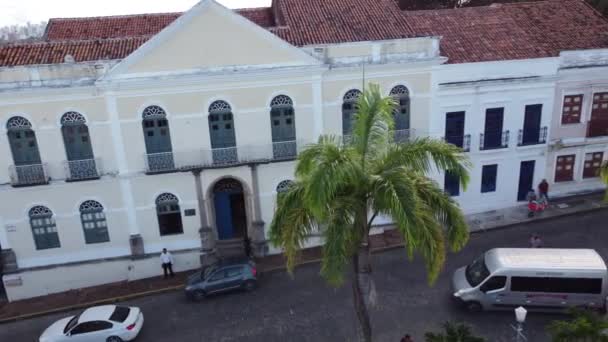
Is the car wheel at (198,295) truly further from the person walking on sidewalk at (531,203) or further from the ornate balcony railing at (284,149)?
the person walking on sidewalk at (531,203)

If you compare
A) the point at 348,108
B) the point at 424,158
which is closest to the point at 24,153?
the point at 348,108

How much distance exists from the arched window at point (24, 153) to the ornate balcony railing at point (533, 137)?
20.3 metres

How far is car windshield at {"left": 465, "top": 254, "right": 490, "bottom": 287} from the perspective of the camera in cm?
1545

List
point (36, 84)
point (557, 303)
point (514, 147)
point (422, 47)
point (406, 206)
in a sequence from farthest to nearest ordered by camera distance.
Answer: point (514, 147) → point (422, 47) → point (36, 84) → point (557, 303) → point (406, 206)

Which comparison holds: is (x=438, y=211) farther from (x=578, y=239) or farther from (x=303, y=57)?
(x=578, y=239)

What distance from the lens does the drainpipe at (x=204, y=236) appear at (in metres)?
19.6

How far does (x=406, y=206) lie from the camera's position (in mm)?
9336

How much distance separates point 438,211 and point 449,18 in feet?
52.8

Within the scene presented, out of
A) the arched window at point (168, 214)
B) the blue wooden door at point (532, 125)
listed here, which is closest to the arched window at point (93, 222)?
the arched window at point (168, 214)

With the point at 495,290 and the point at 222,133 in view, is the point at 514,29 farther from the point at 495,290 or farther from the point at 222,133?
the point at 222,133

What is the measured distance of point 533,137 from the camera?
2244 cm

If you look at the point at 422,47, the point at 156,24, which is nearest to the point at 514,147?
the point at 422,47

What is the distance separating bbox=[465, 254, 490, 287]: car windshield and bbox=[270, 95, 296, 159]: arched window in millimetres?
8048

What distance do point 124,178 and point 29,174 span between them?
3412 millimetres
